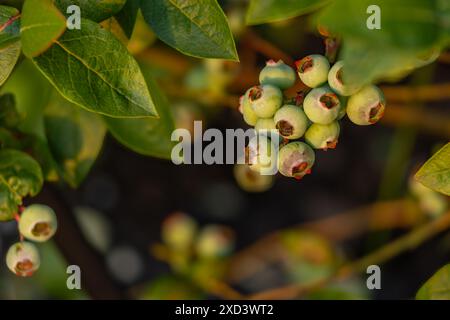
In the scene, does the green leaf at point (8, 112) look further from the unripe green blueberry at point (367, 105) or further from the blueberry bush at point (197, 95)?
the unripe green blueberry at point (367, 105)

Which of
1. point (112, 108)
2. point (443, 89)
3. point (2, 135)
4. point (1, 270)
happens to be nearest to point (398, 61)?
point (112, 108)

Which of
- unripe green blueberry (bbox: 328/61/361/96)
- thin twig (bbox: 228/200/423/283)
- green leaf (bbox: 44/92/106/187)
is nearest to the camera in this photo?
unripe green blueberry (bbox: 328/61/361/96)

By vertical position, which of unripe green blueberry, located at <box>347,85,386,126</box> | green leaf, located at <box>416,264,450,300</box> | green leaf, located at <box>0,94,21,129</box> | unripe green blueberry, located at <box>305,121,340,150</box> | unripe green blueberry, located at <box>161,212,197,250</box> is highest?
unripe green blueberry, located at <box>161,212,197,250</box>

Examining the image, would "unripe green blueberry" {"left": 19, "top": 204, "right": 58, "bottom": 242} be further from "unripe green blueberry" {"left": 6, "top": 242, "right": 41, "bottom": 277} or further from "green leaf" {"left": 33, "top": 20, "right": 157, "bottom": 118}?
"green leaf" {"left": 33, "top": 20, "right": 157, "bottom": 118}

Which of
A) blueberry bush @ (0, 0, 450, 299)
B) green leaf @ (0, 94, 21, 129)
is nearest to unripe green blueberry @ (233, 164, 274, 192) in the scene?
blueberry bush @ (0, 0, 450, 299)

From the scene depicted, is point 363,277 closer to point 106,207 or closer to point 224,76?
point 224,76

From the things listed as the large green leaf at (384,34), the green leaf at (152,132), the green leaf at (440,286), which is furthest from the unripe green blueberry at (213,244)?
the large green leaf at (384,34)
